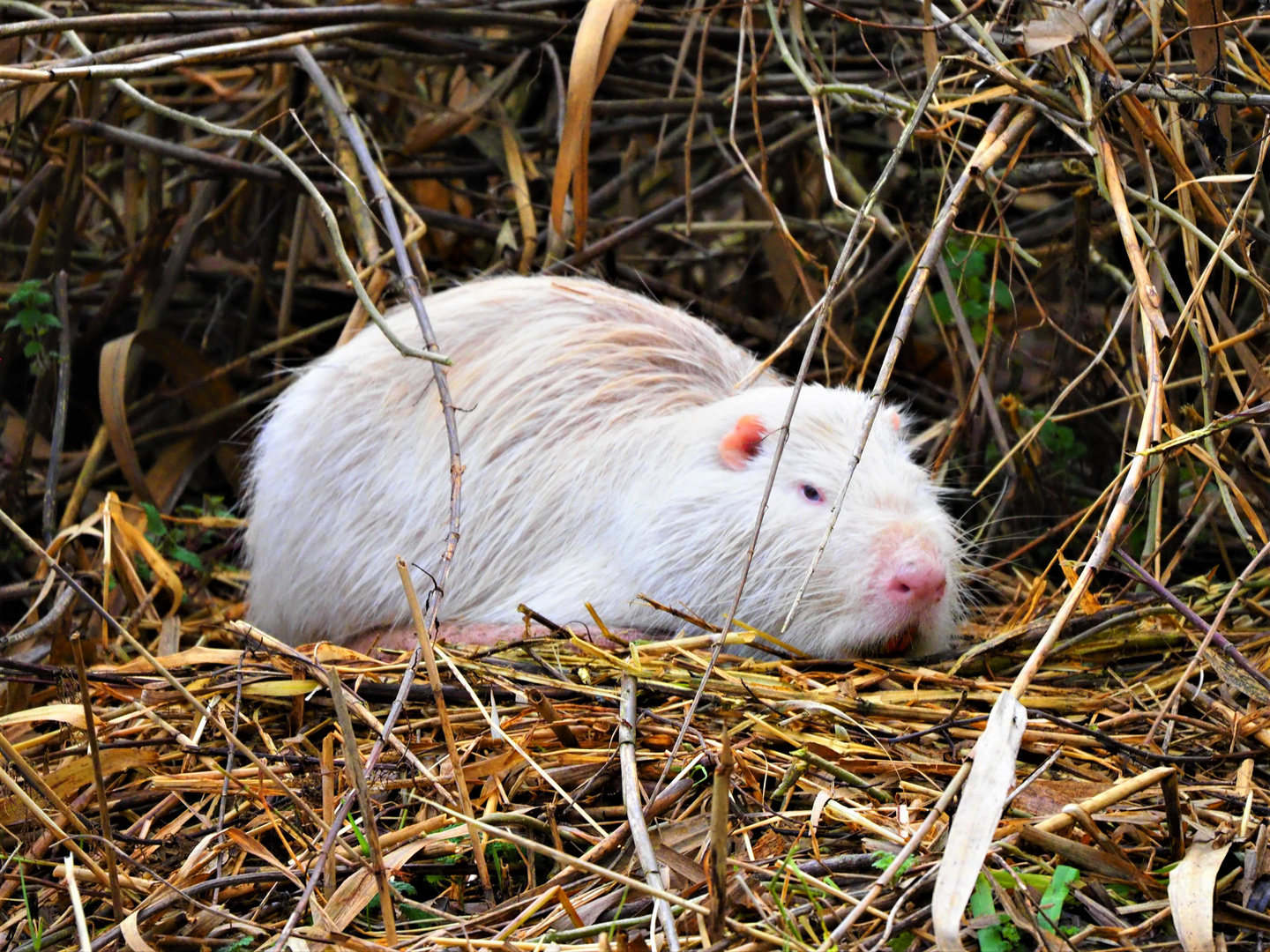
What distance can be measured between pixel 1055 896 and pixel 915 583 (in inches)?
43.0

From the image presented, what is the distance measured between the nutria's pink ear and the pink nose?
0.49m

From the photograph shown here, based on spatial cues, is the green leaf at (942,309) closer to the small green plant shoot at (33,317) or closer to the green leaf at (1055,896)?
the green leaf at (1055,896)

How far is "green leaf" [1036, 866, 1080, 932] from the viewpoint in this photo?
1.53m

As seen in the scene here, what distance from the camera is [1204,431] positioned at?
6.52 ft

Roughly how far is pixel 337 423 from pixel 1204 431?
212 centimetres

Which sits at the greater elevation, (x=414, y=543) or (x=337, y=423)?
(x=337, y=423)

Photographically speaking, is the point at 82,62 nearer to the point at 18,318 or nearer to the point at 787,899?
the point at 18,318

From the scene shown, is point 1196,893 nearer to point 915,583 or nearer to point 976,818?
point 976,818

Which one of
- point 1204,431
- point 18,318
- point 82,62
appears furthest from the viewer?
point 18,318

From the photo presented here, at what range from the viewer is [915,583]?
8.61 feet

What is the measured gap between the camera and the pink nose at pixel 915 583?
262cm

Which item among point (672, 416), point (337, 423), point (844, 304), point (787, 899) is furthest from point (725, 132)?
point (787, 899)

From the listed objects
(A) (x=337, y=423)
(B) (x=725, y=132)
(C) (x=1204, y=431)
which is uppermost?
(B) (x=725, y=132)

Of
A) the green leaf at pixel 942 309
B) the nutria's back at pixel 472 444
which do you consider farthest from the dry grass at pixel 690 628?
the nutria's back at pixel 472 444
